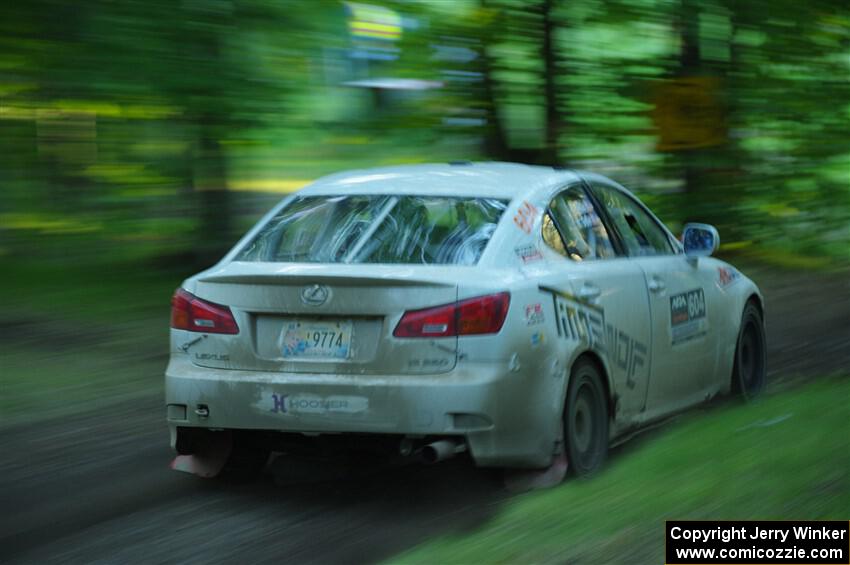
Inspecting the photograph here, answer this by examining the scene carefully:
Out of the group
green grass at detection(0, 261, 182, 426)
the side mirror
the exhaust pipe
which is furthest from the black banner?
green grass at detection(0, 261, 182, 426)

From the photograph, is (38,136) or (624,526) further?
(38,136)

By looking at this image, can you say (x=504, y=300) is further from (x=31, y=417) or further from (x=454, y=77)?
(x=454, y=77)

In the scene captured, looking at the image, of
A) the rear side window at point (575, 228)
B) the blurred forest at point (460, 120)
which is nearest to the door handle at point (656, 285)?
the rear side window at point (575, 228)

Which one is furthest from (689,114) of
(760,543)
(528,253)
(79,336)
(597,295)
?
(760,543)

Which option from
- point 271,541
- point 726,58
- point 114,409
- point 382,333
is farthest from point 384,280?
point 726,58

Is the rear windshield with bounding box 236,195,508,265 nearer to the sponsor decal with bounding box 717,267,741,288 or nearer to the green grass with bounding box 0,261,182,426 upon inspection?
the sponsor decal with bounding box 717,267,741,288

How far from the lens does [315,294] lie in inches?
244

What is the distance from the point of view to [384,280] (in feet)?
20.1

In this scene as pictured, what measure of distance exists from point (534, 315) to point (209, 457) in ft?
5.97

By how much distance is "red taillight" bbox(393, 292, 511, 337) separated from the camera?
6.08m

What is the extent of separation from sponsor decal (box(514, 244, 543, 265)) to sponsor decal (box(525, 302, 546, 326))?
270 mm

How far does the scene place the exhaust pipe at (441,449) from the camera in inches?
241

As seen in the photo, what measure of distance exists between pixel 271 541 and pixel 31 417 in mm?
3597

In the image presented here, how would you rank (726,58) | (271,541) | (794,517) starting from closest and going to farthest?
1. (794,517)
2. (271,541)
3. (726,58)
